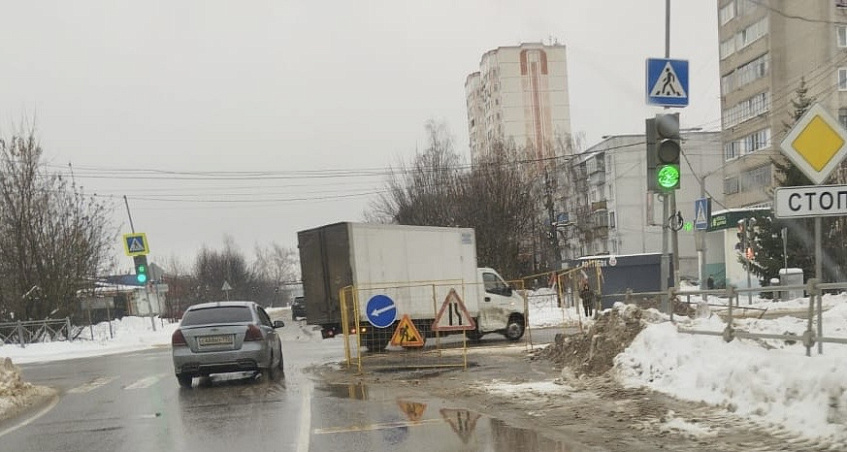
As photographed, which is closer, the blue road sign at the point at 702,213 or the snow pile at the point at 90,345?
the blue road sign at the point at 702,213

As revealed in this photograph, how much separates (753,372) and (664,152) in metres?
4.11

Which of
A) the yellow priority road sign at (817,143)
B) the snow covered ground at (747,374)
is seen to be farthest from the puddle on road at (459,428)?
the yellow priority road sign at (817,143)

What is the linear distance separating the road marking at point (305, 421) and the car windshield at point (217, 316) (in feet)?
6.55

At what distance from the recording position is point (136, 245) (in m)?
31.4

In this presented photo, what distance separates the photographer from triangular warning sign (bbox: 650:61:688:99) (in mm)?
10961

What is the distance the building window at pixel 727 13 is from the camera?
179ft

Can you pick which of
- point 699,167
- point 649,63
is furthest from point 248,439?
point 699,167

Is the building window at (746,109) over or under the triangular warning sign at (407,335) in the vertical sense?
over

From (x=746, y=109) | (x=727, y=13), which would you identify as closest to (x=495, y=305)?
(x=746, y=109)

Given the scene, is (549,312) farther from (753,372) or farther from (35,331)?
(753,372)

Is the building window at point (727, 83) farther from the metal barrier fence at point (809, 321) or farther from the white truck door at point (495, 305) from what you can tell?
the metal barrier fence at point (809, 321)

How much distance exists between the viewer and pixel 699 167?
70.8 m

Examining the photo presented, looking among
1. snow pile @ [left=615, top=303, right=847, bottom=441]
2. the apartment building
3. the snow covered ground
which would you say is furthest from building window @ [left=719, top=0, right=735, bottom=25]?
snow pile @ [left=615, top=303, right=847, bottom=441]

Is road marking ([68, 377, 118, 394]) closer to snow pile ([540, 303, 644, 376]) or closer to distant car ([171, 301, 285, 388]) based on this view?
distant car ([171, 301, 285, 388])
